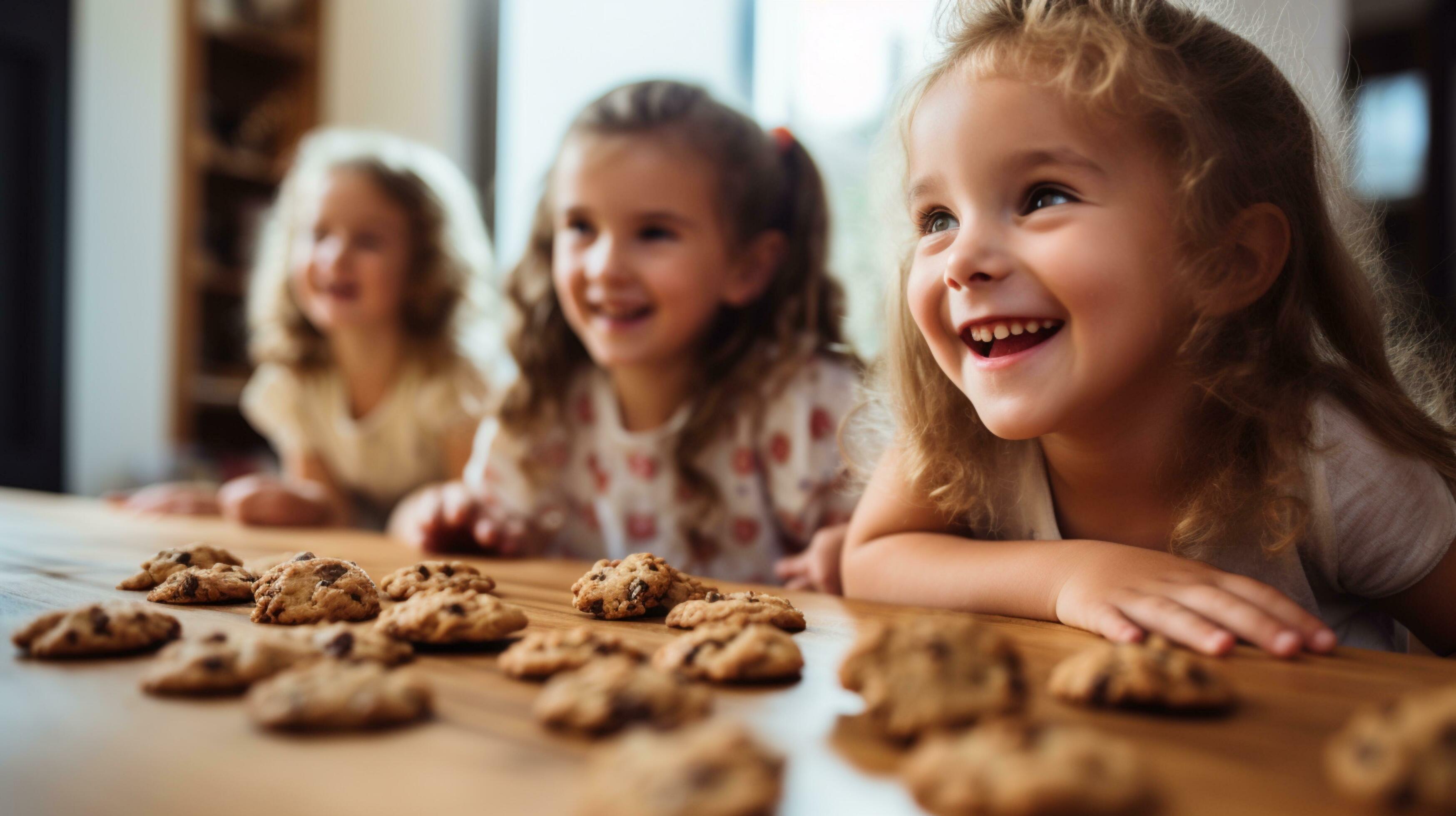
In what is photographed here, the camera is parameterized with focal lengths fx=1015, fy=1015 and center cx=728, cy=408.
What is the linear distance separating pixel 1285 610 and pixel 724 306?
44.5 inches

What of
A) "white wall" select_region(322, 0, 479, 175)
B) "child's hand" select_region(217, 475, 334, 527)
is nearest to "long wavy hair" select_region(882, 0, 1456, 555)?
"child's hand" select_region(217, 475, 334, 527)

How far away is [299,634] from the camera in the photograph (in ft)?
1.82

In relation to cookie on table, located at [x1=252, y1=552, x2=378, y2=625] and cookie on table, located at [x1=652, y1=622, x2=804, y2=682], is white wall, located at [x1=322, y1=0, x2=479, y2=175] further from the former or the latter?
cookie on table, located at [x1=652, y1=622, x2=804, y2=682]

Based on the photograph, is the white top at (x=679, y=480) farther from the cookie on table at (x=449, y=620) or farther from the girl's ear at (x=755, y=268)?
the cookie on table at (x=449, y=620)

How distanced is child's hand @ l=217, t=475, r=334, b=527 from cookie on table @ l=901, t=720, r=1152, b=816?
1527 mm

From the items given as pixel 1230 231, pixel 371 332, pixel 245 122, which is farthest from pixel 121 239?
pixel 1230 231

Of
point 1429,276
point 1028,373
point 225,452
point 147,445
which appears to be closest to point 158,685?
point 1028,373

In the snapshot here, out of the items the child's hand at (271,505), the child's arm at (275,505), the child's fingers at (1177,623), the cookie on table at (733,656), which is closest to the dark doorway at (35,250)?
the child's arm at (275,505)

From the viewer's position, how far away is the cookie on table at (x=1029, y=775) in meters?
0.31

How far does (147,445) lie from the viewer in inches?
130

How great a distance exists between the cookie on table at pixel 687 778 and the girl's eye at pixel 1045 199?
63cm

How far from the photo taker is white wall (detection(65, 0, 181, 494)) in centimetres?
318

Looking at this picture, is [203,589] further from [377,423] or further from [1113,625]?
[377,423]

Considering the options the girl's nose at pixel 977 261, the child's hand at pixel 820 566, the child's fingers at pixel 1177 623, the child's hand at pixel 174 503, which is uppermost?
the girl's nose at pixel 977 261
